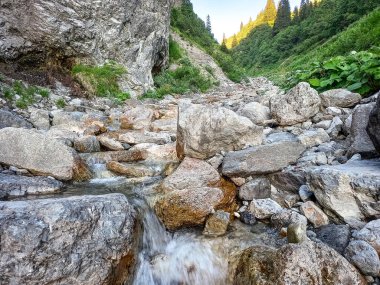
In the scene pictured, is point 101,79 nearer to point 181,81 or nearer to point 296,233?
point 181,81

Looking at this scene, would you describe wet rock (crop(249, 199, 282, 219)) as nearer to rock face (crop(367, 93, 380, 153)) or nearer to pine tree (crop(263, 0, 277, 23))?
rock face (crop(367, 93, 380, 153))

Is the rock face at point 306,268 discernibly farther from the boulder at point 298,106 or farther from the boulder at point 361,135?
the boulder at point 298,106

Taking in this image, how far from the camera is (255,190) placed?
11.9ft

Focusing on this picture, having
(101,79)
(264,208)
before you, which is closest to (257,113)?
(264,208)

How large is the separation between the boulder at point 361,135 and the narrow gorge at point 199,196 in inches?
0.6

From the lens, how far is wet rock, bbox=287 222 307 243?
8.73 feet

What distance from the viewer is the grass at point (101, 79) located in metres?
10.8

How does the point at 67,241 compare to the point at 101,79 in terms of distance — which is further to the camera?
the point at 101,79

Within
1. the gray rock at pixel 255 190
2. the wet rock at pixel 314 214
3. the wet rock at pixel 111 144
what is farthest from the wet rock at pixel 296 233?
the wet rock at pixel 111 144

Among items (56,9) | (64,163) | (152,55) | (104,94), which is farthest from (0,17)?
(64,163)

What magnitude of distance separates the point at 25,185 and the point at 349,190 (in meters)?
3.72

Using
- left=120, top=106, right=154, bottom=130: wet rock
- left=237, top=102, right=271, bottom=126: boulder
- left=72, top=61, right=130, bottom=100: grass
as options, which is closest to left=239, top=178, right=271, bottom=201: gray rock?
left=237, top=102, right=271, bottom=126: boulder

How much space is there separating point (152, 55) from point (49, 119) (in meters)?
9.75

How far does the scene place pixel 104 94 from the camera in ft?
35.4
